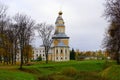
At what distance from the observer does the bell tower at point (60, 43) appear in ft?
404

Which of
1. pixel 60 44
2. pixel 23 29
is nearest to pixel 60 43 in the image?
pixel 60 44

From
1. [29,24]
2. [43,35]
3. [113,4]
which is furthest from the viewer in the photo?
[43,35]

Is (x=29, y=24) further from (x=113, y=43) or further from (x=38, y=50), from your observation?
(x=38, y=50)

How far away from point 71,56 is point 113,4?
297 feet

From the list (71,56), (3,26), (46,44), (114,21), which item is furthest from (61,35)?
(114,21)

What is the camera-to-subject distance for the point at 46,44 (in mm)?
89375

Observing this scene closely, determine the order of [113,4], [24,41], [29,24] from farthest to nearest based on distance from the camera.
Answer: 1. [29,24]
2. [24,41]
3. [113,4]

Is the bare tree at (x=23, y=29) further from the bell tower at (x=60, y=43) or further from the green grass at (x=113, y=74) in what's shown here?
the bell tower at (x=60, y=43)

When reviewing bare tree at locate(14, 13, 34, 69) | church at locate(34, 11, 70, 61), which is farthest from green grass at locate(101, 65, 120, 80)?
church at locate(34, 11, 70, 61)

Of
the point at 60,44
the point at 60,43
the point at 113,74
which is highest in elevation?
the point at 60,43

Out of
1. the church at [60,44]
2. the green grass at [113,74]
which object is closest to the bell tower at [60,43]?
the church at [60,44]

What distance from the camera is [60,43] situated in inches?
5002

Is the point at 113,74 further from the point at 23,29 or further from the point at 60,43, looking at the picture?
the point at 60,43

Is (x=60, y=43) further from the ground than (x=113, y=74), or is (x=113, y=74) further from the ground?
(x=60, y=43)
